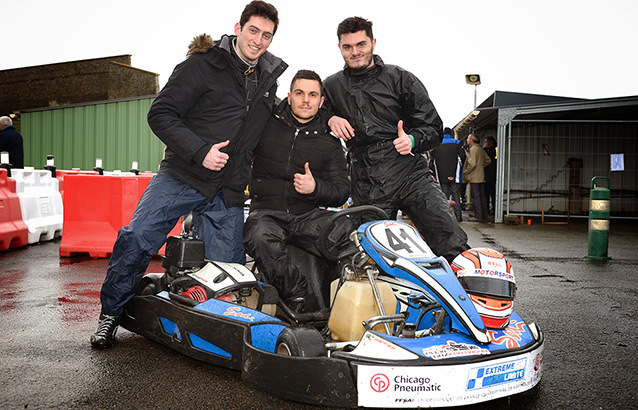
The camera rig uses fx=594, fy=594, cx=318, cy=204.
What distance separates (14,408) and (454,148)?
12.7 meters

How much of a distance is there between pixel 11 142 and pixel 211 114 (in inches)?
375

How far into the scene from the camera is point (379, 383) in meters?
2.41

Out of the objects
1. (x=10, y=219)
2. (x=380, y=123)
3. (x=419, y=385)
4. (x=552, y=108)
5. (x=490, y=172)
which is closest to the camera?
(x=419, y=385)

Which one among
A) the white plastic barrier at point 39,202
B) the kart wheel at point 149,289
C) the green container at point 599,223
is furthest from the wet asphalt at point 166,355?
the white plastic barrier at point 39,202

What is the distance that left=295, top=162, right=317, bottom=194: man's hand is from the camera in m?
3.75

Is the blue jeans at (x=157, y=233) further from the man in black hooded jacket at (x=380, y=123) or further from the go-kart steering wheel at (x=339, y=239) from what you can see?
the man in black hooded jacket at (x=380, y=123)

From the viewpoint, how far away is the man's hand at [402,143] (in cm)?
394

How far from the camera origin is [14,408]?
2564 mm

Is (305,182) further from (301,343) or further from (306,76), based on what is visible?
(301,343)

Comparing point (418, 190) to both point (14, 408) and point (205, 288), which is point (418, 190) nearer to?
point (205, 288)

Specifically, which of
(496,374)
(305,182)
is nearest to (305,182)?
(305,182)

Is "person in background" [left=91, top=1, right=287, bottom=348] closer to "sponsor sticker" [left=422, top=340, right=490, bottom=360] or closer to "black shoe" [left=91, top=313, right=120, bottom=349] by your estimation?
"black shoe" [left=91, top=313, right=120, bottom=349]

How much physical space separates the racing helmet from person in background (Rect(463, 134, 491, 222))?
13102 mm

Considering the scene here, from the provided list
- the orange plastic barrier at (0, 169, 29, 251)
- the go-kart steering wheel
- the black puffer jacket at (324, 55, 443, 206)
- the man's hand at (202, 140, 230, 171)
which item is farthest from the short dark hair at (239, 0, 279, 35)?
the orange plastic barrier at (0, 169, 29, 251)
